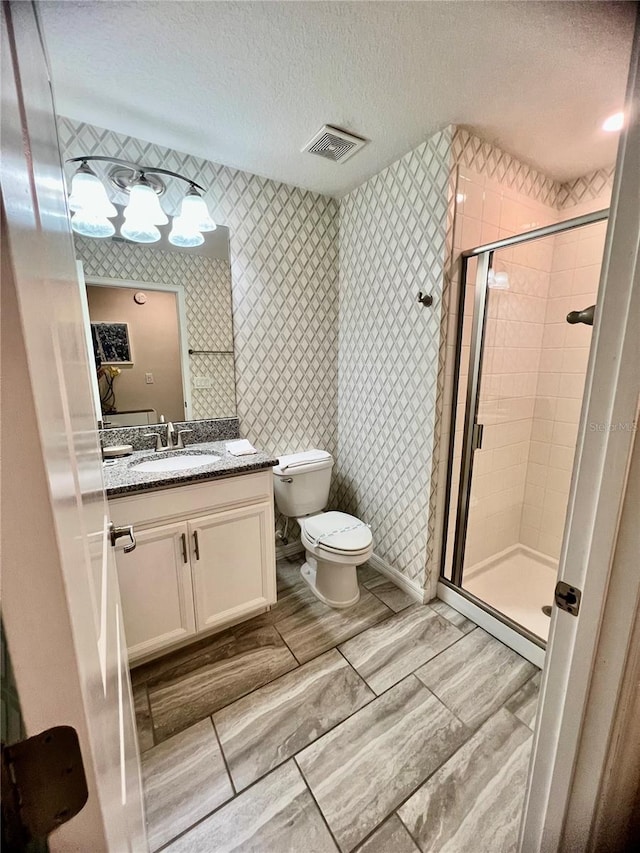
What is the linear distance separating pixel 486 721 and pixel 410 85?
237cm

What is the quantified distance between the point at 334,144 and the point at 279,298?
0.77 metres

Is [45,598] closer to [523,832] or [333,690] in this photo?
[523,832]

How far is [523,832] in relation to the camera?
0.81 m

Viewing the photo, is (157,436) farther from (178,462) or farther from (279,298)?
(279,298)

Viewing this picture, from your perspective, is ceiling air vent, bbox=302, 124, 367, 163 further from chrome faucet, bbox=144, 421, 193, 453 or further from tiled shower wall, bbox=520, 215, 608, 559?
chrome faucet, bbox=144, 421, 193, 453

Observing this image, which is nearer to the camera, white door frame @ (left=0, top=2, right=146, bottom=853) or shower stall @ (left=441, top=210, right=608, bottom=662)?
white door frame @ (left=0, top=2, right=146, bottom=853)

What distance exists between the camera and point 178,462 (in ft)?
5.69

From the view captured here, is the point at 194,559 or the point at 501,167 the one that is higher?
the point at 501,167

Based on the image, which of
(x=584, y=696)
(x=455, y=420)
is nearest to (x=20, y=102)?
(x=584, y=696)

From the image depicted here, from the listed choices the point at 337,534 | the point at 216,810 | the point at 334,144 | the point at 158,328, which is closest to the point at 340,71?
the point at 334,144

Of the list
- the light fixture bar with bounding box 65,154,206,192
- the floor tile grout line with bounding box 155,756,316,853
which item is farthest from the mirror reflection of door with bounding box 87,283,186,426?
the floor tile grout line with bounding box 155,756,316,853

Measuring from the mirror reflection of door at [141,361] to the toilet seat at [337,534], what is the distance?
37.4 inches

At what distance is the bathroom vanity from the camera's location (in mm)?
1384

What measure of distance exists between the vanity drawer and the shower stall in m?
1.01
